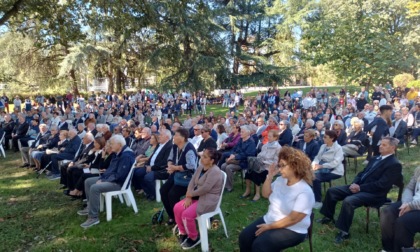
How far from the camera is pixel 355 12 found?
14.0m

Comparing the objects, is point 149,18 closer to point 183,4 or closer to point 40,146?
point 183,4

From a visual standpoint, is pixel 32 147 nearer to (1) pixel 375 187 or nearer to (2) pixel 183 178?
(2) pixel 183 178

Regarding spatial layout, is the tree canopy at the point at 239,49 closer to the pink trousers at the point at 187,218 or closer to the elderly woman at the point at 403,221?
the pink trousers at the point at 187,218

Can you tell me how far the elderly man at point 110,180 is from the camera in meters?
4.83

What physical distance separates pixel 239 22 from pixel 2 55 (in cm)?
2005

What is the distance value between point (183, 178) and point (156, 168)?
3.83ft

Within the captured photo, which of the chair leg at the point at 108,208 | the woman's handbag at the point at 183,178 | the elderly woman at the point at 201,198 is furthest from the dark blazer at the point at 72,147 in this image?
the elderly woman at the point at 201,198

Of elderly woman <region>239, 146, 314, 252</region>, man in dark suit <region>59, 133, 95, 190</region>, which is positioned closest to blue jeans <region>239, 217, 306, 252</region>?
elderly woman <region>239, 146, 314, 252</region>

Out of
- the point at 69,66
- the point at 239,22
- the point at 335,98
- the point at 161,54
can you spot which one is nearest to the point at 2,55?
the point at 69,66

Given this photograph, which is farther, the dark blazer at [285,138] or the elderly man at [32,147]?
the elderly man at [32,147]

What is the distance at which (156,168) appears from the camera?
5660 mm

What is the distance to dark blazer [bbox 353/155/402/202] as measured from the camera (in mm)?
4016

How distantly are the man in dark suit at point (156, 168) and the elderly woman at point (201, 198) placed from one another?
61.2 inches

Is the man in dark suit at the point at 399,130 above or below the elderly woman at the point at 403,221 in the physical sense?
above
